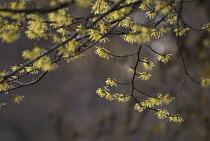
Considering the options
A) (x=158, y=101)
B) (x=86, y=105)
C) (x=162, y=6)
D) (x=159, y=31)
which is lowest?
(x=86, y=105)

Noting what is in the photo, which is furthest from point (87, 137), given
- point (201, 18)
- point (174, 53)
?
point (201, 18)

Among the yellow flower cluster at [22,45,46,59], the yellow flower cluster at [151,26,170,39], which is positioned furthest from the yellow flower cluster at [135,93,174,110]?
the yellow flower cluster at [22,45,46,59]

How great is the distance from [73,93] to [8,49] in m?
0.75

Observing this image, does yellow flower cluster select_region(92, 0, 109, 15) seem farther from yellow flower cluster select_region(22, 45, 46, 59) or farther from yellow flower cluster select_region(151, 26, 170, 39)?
yellow flower cluster select_region(22, 45, 46, 59)

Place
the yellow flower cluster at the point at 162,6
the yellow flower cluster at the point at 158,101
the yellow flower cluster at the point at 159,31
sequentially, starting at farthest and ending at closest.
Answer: the yellow flower cluster at the point at 158,101, the yellow flower cluster at the point at 159,31, the yellow flower cluster at the point at 162,6

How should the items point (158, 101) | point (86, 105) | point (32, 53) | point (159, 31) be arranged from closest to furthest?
point (32, 53)
point (159, 31)
point (158, 101)
point (86, 105)

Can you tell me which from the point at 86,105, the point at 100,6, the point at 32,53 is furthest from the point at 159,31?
the point at 86,105

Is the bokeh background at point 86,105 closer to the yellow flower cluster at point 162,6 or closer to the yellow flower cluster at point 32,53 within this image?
the yellow flower cluster at point 162,6

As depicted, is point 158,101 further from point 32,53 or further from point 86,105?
point 86,105

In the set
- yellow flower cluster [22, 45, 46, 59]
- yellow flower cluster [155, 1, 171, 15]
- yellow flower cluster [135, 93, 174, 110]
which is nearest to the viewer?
yellow flower cluster [22, 45, 46, 59]

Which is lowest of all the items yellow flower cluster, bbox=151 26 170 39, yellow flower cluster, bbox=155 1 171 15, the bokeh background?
the bokeh background

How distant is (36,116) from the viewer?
333 cm

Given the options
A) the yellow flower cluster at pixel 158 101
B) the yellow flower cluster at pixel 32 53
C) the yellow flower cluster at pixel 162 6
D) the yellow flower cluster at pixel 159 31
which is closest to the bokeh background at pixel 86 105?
the yellow flower cluster at pixel 158 101

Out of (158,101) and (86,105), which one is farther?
(86,105)
